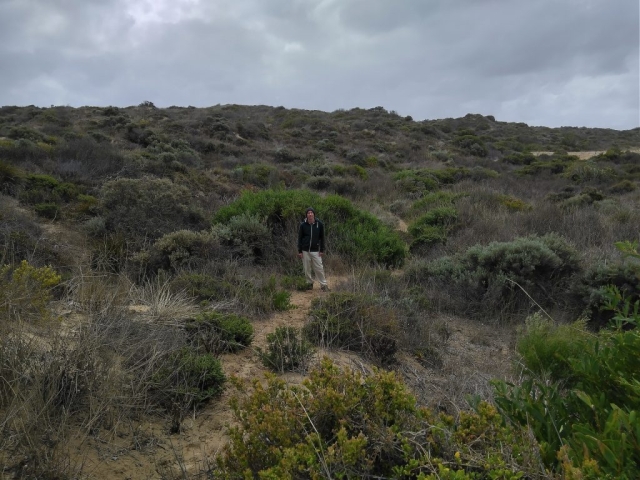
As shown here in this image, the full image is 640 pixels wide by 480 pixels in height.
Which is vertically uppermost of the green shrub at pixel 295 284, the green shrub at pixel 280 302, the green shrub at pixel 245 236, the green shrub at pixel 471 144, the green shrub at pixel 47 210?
the green shrub at pixel 471 144

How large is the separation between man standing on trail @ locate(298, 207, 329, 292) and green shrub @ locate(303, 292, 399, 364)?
2639 mm

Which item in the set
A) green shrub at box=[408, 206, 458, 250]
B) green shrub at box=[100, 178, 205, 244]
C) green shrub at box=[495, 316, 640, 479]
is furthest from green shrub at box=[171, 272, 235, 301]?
green shrub at box=[408, 206, 458, 250]

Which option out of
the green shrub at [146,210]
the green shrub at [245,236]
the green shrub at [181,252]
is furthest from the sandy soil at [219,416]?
the green shrub at [146,210]

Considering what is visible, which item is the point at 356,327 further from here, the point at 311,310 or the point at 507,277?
the point at 507,277

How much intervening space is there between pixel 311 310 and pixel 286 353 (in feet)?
4.49

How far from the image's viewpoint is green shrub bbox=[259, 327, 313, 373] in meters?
4.29

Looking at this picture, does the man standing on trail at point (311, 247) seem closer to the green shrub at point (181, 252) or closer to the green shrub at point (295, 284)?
the green shrub at point (295, 284)

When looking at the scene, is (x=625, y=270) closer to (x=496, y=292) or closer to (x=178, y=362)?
(x=496, y=292)

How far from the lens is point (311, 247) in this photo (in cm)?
831

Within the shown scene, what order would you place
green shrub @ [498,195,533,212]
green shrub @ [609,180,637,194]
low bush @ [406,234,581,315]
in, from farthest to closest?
1. green shrub @ [609,180,637,194]
2. green shrub @ [498,195,533,212]
3. low bush @ [406,234,581,315]

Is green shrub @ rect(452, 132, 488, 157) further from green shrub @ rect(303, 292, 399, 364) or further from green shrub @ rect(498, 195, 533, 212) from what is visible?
green shrub @ rect(303, 292, 399, 364)

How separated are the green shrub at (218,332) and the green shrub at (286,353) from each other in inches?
14.7

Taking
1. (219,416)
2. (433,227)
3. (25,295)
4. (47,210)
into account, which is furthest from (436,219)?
(25,295)

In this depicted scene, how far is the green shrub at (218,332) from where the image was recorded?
4.51 meters
